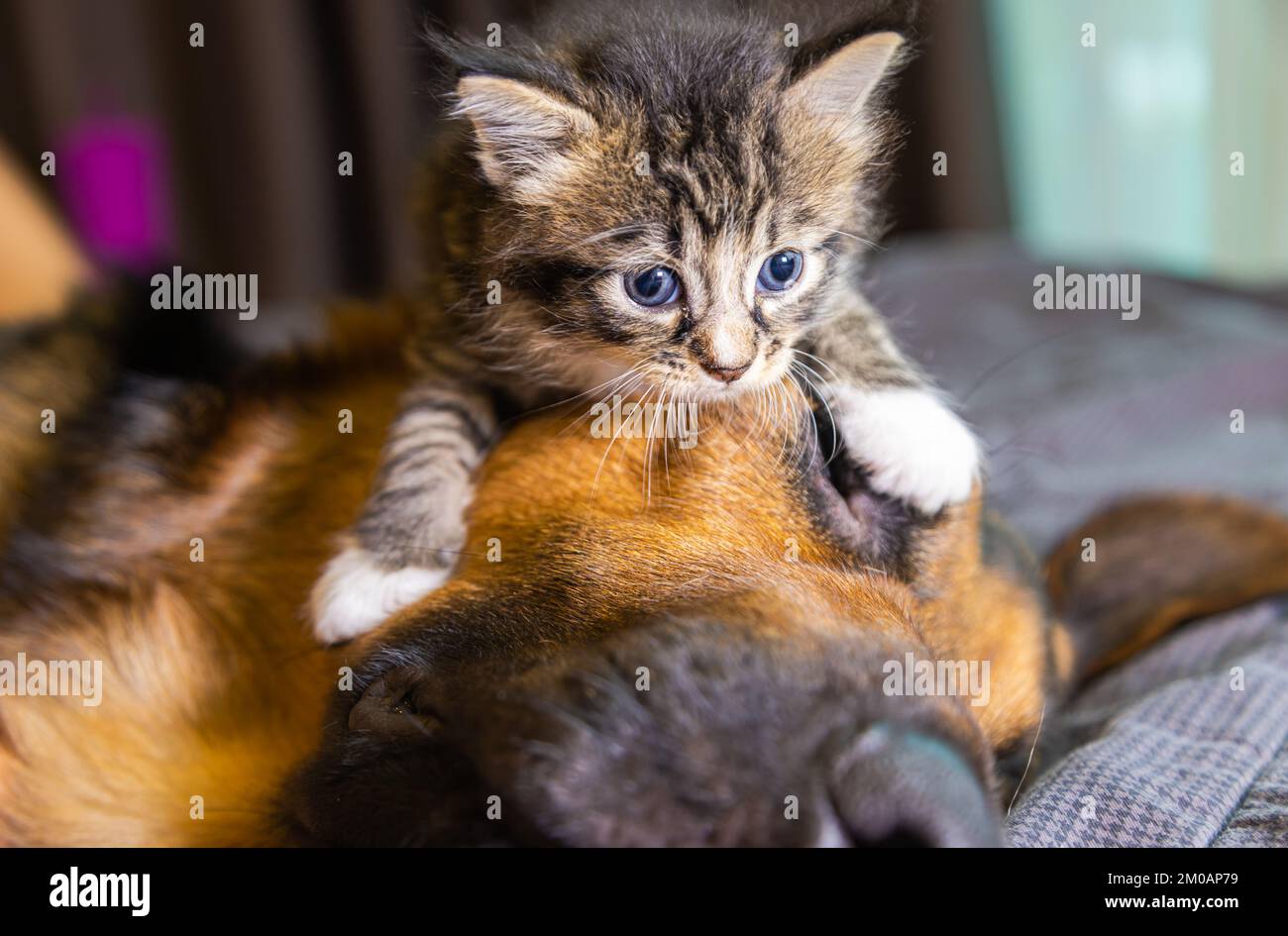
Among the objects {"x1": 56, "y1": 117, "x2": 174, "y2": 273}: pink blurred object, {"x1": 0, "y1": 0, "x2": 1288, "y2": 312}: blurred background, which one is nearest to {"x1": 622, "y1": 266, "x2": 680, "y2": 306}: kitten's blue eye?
{"x1": 0, "y1": 0, "x2": 1288, "y2": 312}: blurred background

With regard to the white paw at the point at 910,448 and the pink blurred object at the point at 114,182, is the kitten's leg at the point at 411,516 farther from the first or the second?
the pink blurred object at the point at 114,182

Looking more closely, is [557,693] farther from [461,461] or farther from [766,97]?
[766,97]

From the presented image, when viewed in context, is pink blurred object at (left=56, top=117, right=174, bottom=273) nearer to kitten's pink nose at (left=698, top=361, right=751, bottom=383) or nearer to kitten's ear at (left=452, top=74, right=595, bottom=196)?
kitten's ear at (left=452, top=74, right=595, bottom=196)

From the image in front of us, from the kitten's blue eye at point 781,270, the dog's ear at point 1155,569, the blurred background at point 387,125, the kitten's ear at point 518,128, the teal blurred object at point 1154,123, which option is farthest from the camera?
the teal blurred object at point 1154,123

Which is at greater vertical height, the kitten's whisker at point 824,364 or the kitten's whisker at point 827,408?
the kitten's whisker at point 824,364

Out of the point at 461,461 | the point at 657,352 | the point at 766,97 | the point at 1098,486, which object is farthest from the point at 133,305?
the point at 1098,486

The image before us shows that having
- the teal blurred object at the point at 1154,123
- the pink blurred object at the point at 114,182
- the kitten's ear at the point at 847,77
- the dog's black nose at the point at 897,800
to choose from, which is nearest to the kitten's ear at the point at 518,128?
the kitten's ear at the point at 847,77
